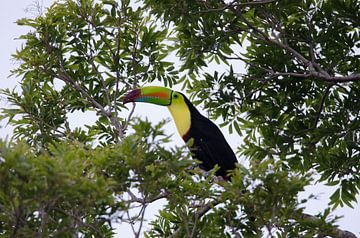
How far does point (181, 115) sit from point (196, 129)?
29 centimetres

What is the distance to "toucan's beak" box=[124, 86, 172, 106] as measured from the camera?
27.1ft

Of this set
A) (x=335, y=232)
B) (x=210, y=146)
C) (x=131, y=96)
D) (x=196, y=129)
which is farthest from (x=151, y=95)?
(x=335, y=232)

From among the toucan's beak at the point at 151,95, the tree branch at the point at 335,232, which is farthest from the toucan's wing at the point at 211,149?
the tree branch at the point at 335,232

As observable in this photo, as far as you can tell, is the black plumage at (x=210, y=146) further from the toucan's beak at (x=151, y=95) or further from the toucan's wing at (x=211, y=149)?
the toucan's beak at (x=151, y=95)

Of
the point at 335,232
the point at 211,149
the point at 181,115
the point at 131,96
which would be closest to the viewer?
the point at 335,232

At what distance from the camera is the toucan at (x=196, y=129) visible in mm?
8500

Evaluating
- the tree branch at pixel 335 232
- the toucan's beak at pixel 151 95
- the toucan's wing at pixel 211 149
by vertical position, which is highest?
the toucan's beak at pixel 151 95

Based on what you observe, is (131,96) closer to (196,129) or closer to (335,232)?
(196,129)

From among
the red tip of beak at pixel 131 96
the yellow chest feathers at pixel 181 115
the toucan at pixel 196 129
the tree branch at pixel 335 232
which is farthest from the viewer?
the yellow chest feathers at pixel 181 115

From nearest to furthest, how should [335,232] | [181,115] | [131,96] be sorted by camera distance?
[335,232], [131,96], [181,115]

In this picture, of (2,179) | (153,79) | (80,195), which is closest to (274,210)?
(80,195)

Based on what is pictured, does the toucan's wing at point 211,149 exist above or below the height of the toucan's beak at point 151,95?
below

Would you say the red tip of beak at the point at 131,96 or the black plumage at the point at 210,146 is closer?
the red tip of beak at the point at 131,96

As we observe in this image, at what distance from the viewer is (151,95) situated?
338 inches
